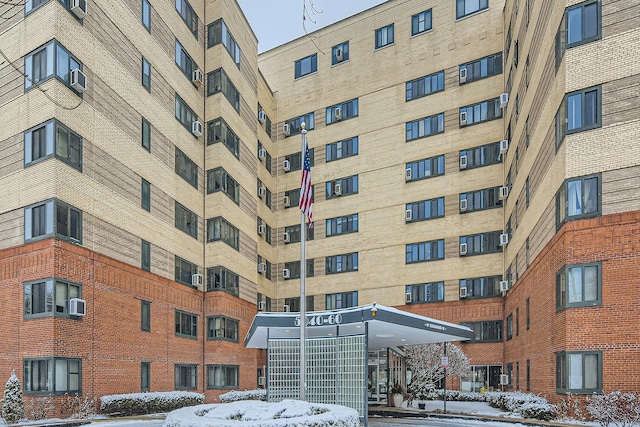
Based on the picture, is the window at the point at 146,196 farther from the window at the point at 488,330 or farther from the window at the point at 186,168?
the window at the point at 488,330

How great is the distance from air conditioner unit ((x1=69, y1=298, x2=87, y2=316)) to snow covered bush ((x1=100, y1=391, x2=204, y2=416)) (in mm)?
3835

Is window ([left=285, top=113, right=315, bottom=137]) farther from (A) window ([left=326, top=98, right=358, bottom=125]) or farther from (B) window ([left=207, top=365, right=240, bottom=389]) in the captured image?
(B) window ([left=207, top=365, right=240, bottom=389])

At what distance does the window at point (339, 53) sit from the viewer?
147 feet

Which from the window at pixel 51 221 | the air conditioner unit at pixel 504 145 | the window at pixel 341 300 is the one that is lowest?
the window at pixel 341 300

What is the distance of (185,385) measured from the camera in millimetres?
29641

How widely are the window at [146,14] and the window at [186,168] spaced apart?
6675mm

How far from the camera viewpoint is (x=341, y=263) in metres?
42.4

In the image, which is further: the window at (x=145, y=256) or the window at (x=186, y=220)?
the window at (x=186, y=220)

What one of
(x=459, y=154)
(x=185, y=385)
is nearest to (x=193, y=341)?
(x=185, y=385)

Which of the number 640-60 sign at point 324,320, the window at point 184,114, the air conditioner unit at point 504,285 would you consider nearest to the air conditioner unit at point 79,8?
the window at point 184,114

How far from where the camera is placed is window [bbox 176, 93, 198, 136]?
31.7 meters

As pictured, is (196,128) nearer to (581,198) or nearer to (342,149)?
(342,149)

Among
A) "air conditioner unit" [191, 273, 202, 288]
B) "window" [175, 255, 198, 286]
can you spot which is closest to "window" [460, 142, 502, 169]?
"air conditioner unit" [191, 273, 202, 288]

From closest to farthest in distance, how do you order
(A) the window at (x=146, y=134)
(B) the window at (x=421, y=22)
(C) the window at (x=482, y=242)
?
(A) the window at (x=146, y=134) → (C) the window at (x=482, y=242) → (B) the window at (x=421, y=22)
